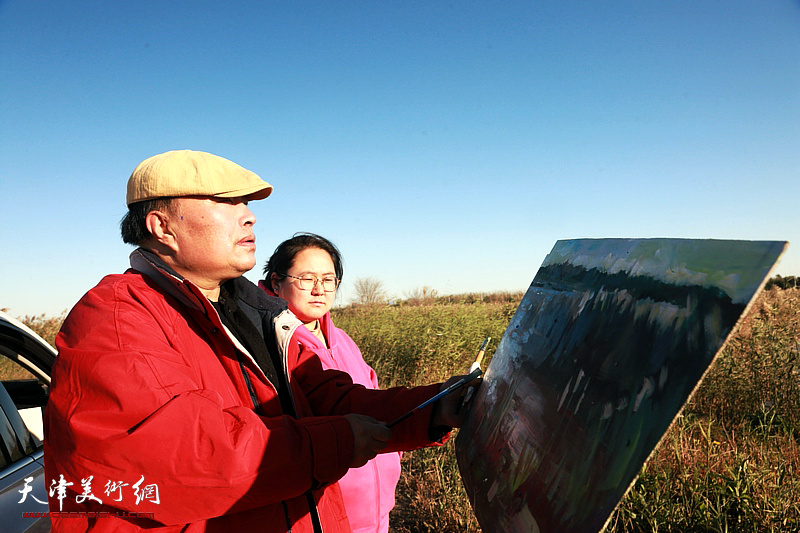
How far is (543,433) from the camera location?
1031 mm

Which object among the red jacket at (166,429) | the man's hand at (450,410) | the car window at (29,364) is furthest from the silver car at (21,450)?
the man's hand at (450,410)

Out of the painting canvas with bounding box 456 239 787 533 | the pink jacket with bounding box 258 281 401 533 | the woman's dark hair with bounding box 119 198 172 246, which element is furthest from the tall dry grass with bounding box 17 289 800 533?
the woman's dark hair with bounding box 119 198 172 246

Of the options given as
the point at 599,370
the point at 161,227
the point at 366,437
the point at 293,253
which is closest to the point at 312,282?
the point at 293,253

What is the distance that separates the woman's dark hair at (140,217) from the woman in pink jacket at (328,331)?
908mm

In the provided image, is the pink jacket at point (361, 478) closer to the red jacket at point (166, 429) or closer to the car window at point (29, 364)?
the red jacket at point (166, 429)

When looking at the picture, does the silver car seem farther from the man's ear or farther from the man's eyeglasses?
the man's eyeglasses

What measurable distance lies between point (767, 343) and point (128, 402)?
4.81 meters

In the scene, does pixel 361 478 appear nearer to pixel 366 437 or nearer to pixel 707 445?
pixel 366 437

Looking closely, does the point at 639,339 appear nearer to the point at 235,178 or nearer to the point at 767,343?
the point at 235,178

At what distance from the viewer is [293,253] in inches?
113

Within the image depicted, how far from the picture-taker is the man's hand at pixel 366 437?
1.35 metres

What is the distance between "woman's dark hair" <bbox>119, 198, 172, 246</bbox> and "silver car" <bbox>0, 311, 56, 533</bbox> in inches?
30.7

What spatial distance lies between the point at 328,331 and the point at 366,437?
1.36m

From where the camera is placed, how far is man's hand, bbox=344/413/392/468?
4.44ft
